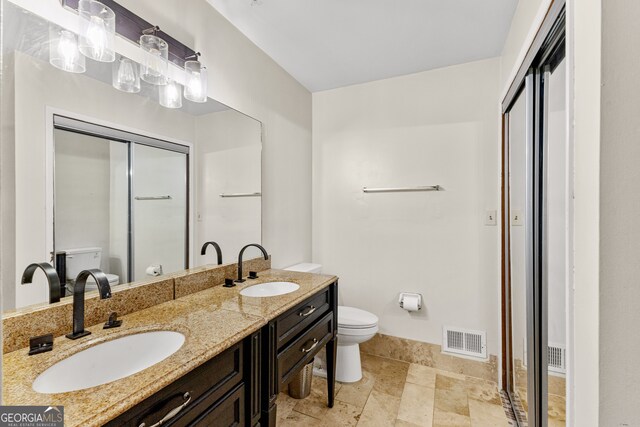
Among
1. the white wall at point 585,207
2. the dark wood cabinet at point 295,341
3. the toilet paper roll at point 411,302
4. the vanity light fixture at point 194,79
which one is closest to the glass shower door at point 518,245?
the toilet paper roll at point 411,302

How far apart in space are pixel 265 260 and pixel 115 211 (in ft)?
3.44

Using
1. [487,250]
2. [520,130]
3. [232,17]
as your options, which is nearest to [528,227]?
[520,130]

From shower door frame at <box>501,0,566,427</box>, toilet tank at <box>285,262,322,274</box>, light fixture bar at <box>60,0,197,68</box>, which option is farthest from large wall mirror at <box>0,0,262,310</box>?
shower door frame at <box>501,0,566,427</box>

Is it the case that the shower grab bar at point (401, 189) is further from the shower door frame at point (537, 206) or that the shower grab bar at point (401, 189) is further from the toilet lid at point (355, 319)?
the toilet lid at point (355, 319)

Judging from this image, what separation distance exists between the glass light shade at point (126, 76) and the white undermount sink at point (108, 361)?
0.96m

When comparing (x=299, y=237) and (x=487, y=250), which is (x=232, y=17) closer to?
(x=299, y=237)

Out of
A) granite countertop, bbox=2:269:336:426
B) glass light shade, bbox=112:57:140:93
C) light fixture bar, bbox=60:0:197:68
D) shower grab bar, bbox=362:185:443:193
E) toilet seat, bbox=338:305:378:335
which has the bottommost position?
toilet seat, bbox=338:305:378:335

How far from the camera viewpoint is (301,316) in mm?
1518

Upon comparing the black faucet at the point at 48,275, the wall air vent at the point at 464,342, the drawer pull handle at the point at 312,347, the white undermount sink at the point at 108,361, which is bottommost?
the wall air vent at the point at 464,342

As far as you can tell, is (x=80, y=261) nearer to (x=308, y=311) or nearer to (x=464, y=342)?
(x=308, y=311)

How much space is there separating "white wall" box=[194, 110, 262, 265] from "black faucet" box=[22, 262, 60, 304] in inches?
26.4

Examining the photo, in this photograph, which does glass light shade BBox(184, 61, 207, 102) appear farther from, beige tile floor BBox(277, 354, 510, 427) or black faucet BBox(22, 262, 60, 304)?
beige tile floor BBox(277, 354, 510, 427)

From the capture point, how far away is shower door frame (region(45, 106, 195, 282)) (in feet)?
3.46

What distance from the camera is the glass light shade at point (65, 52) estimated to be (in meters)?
1.07
